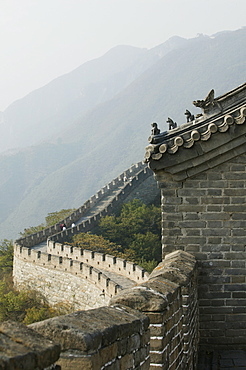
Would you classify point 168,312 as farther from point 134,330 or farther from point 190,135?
point 190,135

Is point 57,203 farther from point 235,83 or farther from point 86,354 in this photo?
point 86,354

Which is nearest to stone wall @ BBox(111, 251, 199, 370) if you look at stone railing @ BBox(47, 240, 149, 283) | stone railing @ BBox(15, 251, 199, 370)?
stone railing @ BBox(15, 251, 199, 370)

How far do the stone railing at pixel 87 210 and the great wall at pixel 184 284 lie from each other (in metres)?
30.1

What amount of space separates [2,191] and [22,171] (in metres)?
9.81

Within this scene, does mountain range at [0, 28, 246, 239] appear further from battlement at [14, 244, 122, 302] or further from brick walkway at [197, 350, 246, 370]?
brick walkway at [197, 350, 246, 370]

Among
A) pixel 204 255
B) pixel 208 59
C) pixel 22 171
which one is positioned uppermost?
pixel 208 59

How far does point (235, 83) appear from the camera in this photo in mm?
176375

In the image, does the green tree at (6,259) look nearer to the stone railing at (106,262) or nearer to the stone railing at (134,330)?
the stone railing at (106,262)

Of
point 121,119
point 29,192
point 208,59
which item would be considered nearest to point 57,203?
point 29,192

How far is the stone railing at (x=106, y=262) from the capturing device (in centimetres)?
2384

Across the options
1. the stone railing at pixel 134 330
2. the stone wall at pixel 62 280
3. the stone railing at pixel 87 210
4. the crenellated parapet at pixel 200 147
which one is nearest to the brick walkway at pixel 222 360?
the stone railing at pixel 134 330

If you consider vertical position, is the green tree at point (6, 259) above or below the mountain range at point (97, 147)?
below

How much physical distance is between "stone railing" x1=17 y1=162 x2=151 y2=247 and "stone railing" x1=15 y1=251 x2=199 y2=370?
105 ft

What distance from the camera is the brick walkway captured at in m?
5.59
